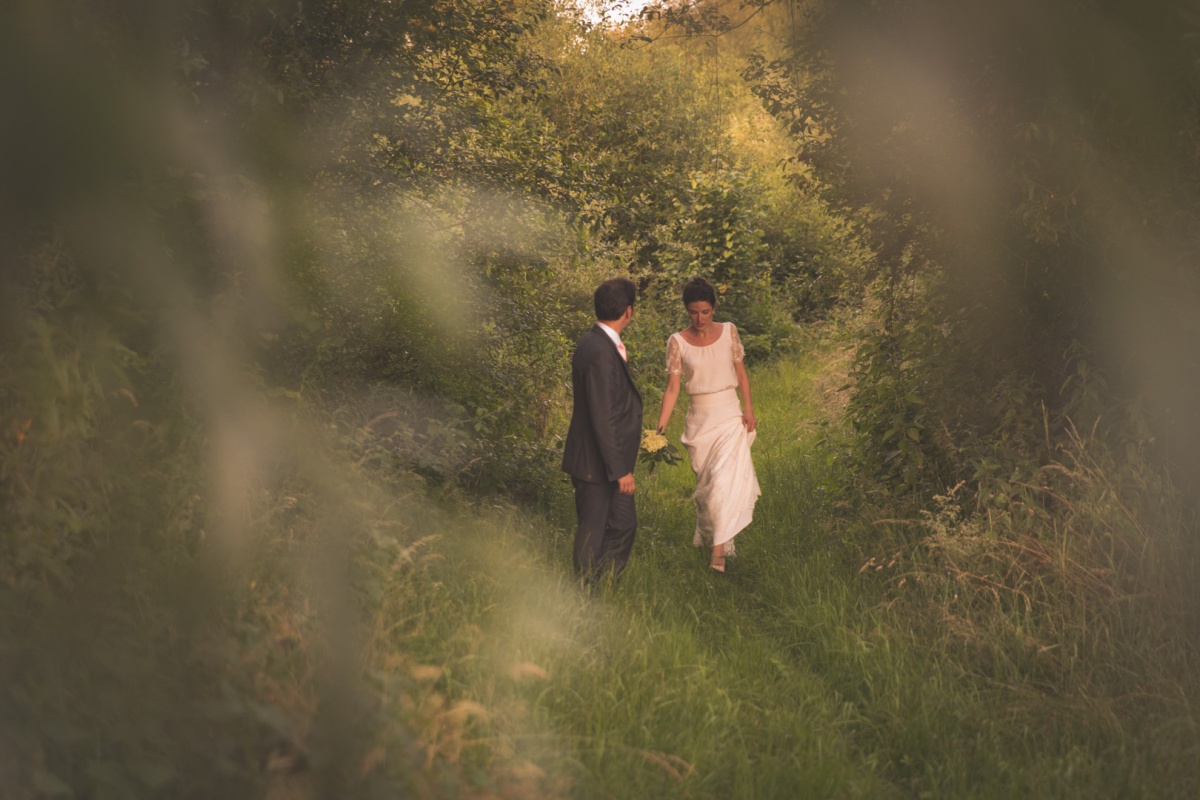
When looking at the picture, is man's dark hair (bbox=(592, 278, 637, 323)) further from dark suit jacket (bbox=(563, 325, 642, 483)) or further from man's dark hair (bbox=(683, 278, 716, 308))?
man's dark hair (bbox=(683, 278, 716, 308))

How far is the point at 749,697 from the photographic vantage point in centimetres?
470

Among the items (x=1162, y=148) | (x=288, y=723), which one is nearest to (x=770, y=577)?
(x=1162, y=148)

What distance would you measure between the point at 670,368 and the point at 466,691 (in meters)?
3.78

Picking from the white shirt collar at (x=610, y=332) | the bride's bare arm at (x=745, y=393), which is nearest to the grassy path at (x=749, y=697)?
the bride's bare arm at (x=745, y=393)

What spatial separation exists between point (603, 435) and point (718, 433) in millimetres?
1701

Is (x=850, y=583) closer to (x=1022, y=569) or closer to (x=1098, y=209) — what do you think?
(x=1022, y=569)

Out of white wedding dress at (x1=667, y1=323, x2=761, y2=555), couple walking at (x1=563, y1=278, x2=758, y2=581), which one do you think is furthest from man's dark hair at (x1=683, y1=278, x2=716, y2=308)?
white wedding dress at (x1=667, y1=323, x2=761, y2=555)

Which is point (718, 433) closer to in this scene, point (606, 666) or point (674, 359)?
point (674, 359)

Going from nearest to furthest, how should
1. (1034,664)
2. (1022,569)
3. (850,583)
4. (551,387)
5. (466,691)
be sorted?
1. (466,691)
2. (1034,664)
3. (1022,569)
4. (850,583)
5. (551,387)

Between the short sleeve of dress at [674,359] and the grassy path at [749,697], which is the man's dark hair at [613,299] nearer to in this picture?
the short sleeve of dress at [674,359]

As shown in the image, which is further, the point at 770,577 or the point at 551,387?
the point at 551,387

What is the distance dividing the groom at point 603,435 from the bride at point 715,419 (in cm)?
118

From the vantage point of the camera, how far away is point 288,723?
302 centimetres

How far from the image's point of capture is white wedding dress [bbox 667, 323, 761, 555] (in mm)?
7148
